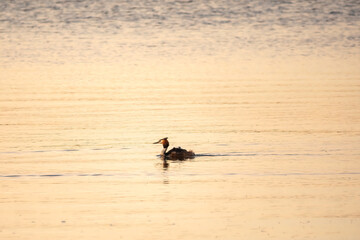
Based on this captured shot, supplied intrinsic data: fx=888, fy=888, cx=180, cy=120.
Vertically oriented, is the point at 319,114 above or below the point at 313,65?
below

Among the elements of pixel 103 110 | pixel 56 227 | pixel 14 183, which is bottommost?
pixel 56 227

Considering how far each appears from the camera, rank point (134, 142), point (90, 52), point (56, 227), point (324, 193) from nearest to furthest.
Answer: point (56, 227) → point (324, 193) → point (134, 142) → point (90, 52)

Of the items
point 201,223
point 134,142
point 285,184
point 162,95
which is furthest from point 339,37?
point 201,223

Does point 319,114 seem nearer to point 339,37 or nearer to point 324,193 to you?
point 324,193

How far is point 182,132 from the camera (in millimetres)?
20500

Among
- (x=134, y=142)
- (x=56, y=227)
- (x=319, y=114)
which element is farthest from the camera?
(x=319, y=114)

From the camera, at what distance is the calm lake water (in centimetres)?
1291

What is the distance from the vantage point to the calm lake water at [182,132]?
42.4 feet

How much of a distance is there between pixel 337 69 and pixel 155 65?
6.68m

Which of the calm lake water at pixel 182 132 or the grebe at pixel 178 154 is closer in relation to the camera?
the calm lake water at pixel 182 132

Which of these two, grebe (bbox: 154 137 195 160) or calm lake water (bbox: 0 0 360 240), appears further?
grebe (bbox: 154 137 195 160)

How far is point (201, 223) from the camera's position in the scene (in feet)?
41.4

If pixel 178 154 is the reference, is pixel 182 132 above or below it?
above

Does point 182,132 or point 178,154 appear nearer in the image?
point 178,154
